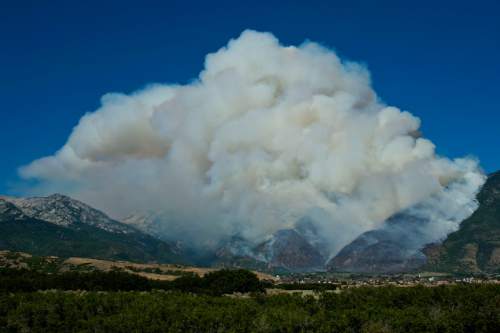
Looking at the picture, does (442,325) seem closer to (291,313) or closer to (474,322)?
(474,322)

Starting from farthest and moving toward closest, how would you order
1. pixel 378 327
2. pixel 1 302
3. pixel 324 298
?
pixel 324 298, pixel 1 302, pixel 378 327

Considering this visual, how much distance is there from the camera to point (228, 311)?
136m

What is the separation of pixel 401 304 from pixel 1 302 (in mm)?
116443

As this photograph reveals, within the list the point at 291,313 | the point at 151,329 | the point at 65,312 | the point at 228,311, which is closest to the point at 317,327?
the point at 291,313

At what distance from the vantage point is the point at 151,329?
409 feet

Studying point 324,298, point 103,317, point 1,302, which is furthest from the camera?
point 324,298

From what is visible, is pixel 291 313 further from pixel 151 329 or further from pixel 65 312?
pixel 65 312

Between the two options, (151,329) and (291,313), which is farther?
(291,313)

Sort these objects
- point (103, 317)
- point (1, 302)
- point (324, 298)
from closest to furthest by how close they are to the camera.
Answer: point (103, 317) < point (1, 302) < point (324, 298)

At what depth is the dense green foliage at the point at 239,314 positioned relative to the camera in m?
126

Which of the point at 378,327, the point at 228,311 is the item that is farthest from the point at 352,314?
the point at 228,311

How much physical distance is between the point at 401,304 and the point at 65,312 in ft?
324

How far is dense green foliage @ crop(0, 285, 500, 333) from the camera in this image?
126 metres

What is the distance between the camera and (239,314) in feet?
440
